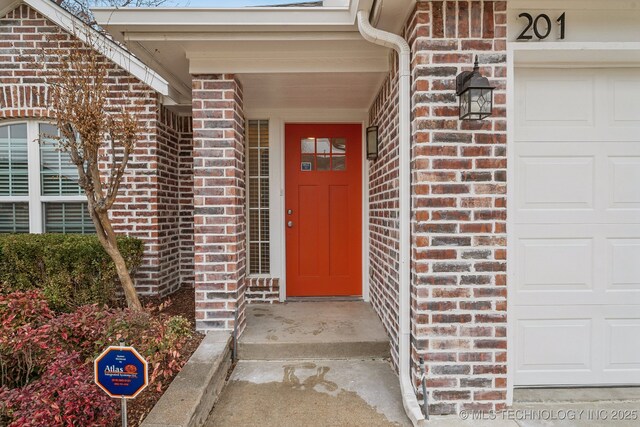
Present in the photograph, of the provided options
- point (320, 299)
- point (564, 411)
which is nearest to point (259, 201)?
point (320, 299)

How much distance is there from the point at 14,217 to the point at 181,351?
3092 millimetres

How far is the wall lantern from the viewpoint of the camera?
134 inches

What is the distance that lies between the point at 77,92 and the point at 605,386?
4.43 metres

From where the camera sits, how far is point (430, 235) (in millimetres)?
2137

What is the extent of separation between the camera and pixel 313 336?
2930mm

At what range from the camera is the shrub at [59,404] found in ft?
5.78

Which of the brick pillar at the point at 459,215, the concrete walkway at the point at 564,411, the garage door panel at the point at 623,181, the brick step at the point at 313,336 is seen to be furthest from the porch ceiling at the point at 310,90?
the concrete walkway at the point at 564,411

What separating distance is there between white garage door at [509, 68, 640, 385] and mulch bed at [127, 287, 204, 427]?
232 centimetres

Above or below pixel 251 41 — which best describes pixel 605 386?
below

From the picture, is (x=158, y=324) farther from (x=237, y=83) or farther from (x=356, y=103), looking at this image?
(x=356, y=103)

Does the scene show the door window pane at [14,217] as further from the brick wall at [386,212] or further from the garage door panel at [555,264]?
the garage door panel at [555,264]

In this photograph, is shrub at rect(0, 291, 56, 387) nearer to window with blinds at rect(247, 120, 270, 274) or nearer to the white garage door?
window with blinds at rect(247, 120, 270, 274)

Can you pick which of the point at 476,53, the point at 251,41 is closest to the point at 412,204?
the point at 476,53

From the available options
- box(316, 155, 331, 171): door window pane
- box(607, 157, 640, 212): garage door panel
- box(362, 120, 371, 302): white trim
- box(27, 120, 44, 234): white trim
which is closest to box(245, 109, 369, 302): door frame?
box(362, 120, 371, 302): white trim
